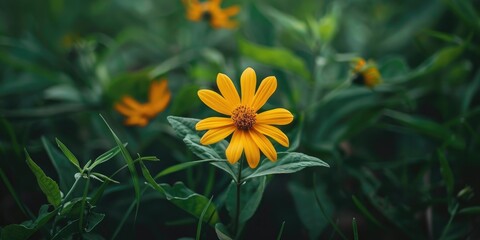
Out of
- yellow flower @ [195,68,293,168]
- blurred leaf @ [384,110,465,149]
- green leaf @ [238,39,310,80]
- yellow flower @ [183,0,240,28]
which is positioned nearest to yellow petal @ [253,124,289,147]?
yellow flower @ [195,68,293,168]

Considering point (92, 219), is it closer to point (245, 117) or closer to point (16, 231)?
point (16, 231)

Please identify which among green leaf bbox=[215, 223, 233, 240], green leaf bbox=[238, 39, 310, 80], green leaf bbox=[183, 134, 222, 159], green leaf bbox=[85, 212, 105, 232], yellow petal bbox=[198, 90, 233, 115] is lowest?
green leaf bbox=[85, 212, 105, 232]

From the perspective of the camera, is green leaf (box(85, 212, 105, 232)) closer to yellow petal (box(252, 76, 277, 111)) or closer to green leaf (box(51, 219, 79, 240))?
green leaf (box(51, 219, 79, 240))

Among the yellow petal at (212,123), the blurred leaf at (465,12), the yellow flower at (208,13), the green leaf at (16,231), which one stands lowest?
the green leaf at (16,231)

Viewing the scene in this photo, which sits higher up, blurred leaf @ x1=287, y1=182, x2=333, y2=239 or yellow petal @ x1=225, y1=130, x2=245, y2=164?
yellow petal @ x1=225, y1=130, x2=245, y2=164

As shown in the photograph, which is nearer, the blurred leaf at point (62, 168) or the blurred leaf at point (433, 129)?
the blurred leaf at point (62, 168)

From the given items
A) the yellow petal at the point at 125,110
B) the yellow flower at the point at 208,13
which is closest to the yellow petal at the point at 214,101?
the yellow petal at the point at 125,110

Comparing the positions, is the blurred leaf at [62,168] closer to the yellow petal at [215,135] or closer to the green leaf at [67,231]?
the green leaf at [67,231]
